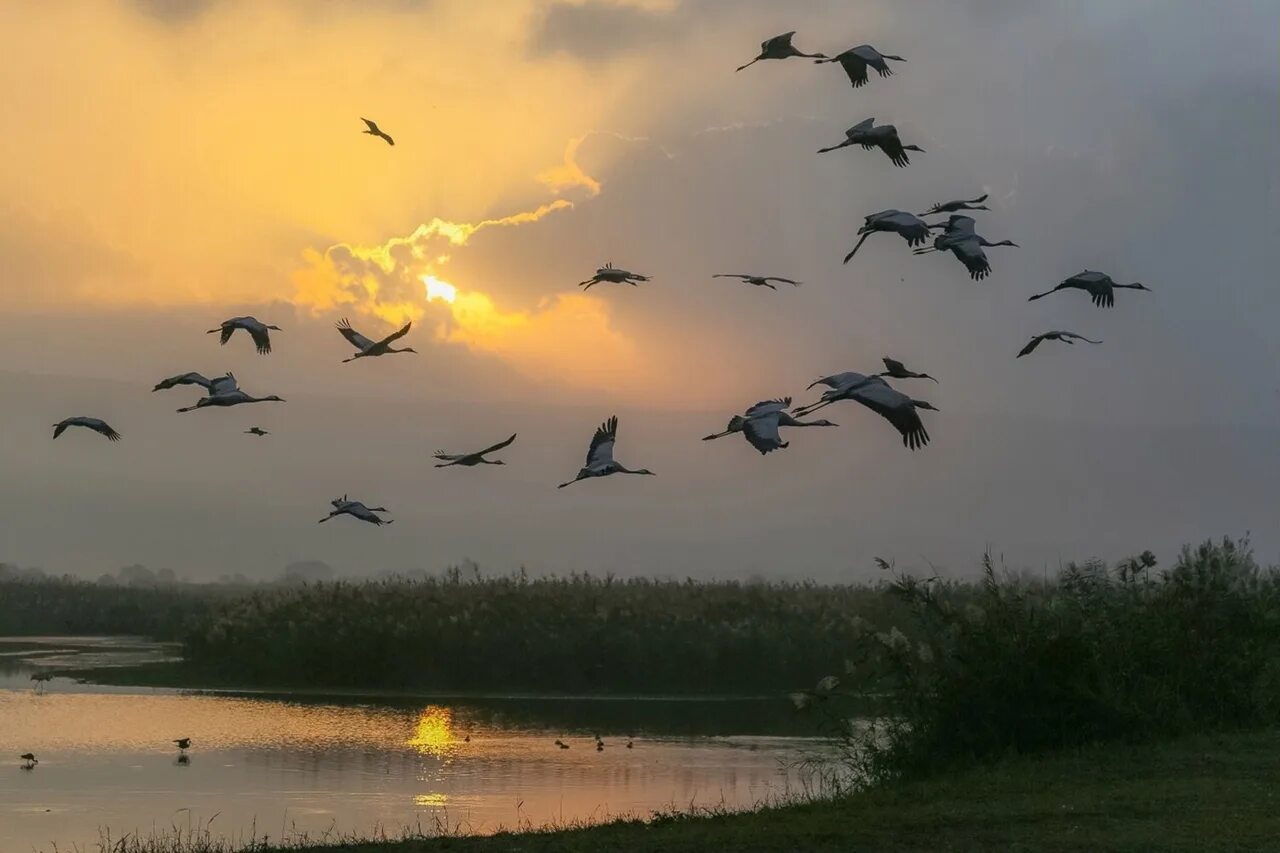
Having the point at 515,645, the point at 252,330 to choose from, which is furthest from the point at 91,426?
the point at 515,645

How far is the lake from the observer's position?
53.1 ft

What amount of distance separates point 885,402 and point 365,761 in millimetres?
10630

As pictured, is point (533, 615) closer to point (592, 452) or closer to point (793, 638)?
point (793, 638)

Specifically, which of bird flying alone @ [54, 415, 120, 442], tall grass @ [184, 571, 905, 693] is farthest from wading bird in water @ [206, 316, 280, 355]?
tall grass @ [184, 571, 905, 693]

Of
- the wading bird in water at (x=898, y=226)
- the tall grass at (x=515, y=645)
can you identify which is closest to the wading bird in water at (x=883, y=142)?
the wading bird in water at (x=898, y=226)

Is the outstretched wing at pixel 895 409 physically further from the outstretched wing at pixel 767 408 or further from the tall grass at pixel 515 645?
the tall grass at pixel 515 645

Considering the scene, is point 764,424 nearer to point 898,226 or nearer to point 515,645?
point 898,226

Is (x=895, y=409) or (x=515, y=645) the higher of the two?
(x=895, y=409)

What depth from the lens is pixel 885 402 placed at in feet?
39.9

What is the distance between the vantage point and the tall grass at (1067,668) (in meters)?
15.3

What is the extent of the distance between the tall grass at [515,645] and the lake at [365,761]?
152 cm

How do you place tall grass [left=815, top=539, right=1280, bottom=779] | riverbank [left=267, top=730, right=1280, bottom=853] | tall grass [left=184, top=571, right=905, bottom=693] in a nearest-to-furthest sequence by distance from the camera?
1. riverbank [left=267, top=730, right=1280, bottom=853]
2. tall grass [left=815, top=539, right=1280, bottom=779]
3. tall grass [left=184, top=571, right=905, bottom=693]

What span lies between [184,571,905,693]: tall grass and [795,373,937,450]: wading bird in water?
17411 mm

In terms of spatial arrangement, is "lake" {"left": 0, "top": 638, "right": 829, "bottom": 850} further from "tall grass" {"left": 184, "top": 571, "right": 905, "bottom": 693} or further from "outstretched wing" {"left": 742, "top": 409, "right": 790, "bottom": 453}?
"outstretched wing" {"left": 742, "top": 409, "right": 790, "bottom": 453}
